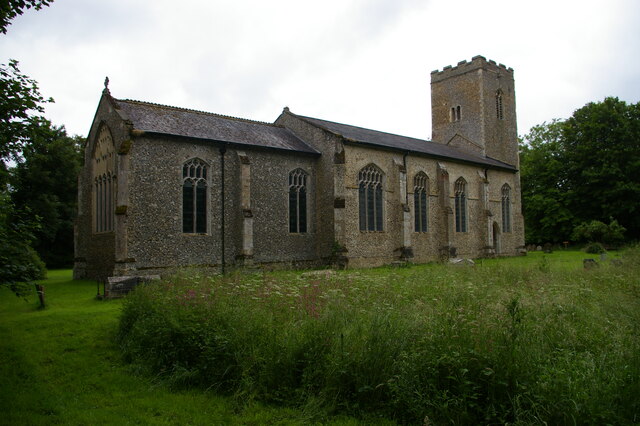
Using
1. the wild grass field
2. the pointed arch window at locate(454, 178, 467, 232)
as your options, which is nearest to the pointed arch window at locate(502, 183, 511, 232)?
the pointed arch window at locate(454, 178, 467, 232)

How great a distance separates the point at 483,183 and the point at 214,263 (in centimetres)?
2144

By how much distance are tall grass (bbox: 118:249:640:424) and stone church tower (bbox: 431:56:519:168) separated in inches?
1220

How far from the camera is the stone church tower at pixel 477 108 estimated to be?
3872 centimetres

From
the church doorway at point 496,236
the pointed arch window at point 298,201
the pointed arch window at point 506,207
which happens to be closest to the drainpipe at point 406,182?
the pointed arch window at point 298,201

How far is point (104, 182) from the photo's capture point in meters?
22.2

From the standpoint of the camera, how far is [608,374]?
5363 millimetres

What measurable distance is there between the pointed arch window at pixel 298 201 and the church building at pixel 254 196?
0.07 metres

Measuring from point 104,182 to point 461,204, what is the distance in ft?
74.5

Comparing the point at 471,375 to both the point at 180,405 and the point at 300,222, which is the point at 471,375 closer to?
the point at 180,405

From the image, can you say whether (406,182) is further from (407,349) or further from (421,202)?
(407,349)

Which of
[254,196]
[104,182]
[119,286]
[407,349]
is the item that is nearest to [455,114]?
[254,196]

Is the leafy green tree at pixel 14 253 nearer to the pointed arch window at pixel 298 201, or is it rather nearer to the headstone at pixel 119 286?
the headstone at pixel 119 286

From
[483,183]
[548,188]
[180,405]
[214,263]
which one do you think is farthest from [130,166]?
[548,188]

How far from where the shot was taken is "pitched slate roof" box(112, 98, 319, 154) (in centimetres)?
2091
